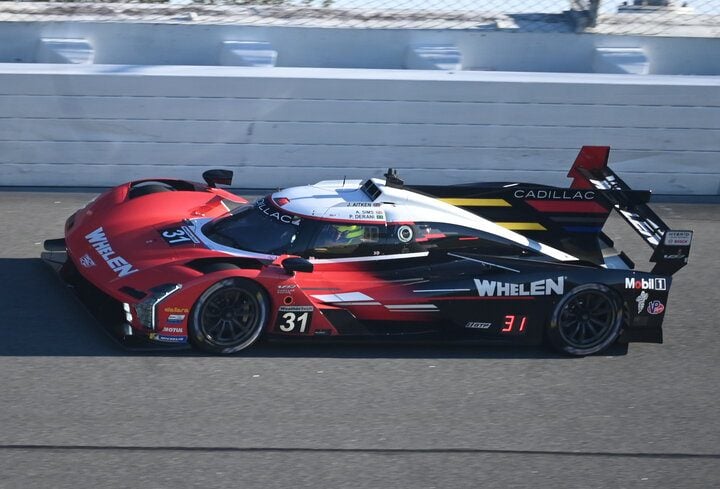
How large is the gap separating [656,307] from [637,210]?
840mm

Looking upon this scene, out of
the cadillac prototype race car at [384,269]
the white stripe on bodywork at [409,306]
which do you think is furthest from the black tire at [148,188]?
the white stripe on bodywork at [409,306]

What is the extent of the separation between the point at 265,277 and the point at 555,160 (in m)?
4.87

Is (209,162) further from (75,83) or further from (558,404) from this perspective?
(558,404)

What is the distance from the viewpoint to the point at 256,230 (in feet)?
23.5

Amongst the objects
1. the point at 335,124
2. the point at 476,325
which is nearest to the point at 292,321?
the point at 476,325

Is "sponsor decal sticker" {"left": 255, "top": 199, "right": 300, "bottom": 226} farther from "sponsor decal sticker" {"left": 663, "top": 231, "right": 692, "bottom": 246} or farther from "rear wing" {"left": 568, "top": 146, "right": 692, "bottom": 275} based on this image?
"sponsor decal sticker" {"left": 663, "top": 231, "right": 692, "bottom": 246}

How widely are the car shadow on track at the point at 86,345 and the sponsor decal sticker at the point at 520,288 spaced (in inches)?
17.2

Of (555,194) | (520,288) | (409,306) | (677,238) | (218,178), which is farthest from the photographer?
(218,178)

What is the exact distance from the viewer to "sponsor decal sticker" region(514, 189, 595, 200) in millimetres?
7570

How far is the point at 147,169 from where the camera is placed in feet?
34.2

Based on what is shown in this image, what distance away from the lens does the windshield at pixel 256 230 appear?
700 centimetres

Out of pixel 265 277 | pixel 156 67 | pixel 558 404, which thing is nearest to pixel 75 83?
pixel 156 67

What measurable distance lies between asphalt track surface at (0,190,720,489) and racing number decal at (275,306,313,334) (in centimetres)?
19

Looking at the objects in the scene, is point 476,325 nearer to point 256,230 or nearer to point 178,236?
point 256,230
